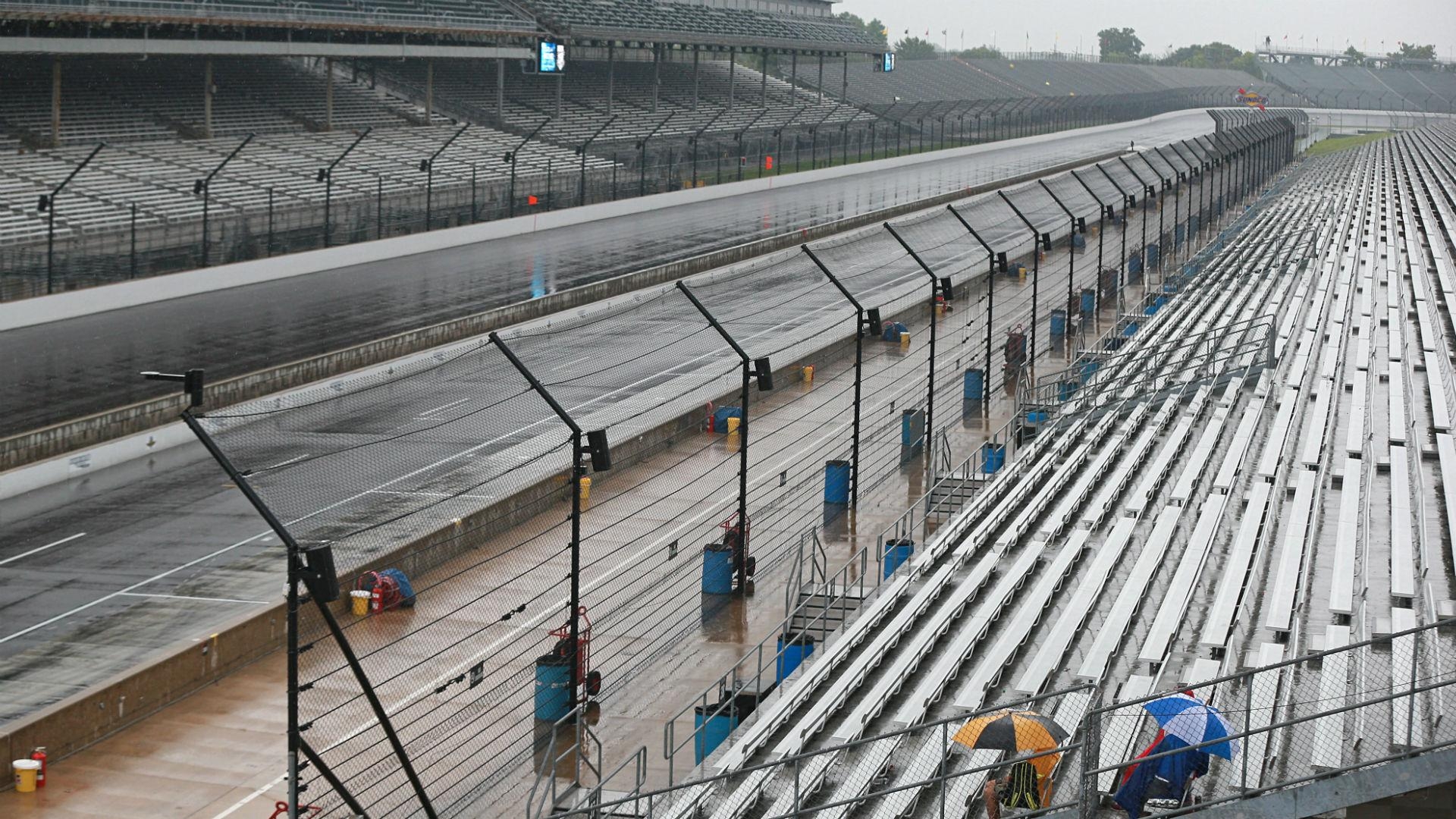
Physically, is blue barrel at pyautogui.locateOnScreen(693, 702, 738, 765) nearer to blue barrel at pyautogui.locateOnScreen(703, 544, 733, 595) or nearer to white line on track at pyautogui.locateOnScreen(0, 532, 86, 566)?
blue barrel at pyautogui.locateOnScreen(703, 544, 733, 595)

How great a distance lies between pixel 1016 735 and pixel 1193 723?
103 cm

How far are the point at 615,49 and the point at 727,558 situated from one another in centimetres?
5850

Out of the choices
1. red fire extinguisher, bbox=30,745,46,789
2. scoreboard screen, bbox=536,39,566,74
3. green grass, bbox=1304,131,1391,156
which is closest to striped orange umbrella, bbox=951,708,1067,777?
red fire extinguisher, bbox=30,745,46,789

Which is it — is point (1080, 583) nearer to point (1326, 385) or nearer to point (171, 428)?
point (1326, 385)

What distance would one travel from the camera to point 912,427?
24594 millimetres

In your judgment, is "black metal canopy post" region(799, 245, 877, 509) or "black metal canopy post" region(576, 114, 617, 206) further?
"black metal canopy post" region(576, 114, 617, 206)

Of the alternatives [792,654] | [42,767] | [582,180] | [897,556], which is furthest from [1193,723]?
[582,180]

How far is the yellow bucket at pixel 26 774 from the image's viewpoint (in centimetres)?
1328

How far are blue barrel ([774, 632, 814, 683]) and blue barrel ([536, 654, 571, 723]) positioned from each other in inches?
69.7

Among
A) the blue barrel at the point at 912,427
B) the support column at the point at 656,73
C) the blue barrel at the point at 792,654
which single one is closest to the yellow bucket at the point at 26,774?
the blue barrel at the point at 792,654

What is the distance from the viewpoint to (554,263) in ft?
140

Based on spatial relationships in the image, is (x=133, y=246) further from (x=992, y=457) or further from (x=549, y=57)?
(x=549, y=57)

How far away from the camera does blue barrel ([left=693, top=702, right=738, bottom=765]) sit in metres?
13.0

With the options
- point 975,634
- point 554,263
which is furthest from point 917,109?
point 975,634
